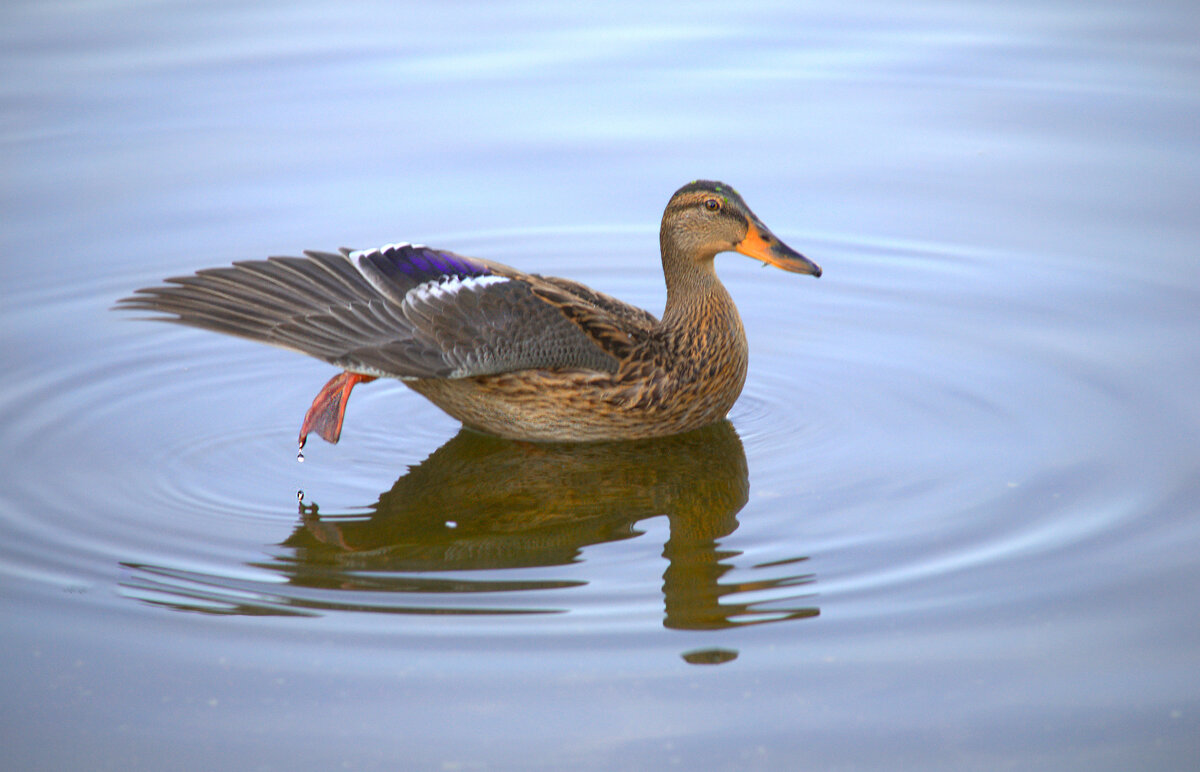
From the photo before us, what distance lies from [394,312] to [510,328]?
21.4 inches

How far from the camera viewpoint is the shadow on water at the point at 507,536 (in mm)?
5293

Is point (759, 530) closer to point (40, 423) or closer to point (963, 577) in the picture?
point (963, 577)

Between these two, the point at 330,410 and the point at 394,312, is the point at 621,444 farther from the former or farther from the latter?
the point at 330,410

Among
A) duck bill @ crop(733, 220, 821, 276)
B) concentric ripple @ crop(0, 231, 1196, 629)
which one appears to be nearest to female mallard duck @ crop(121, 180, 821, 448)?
duck bill @ crop(733, 220, 821, 276)

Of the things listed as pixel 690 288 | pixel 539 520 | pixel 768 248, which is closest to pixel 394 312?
pixel 539 520

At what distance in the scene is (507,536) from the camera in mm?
5961

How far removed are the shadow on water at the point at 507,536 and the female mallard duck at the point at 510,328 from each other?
0.22 m

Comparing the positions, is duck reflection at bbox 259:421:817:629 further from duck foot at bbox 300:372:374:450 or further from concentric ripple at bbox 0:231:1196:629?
duck foot at bbox 300:372:374:450

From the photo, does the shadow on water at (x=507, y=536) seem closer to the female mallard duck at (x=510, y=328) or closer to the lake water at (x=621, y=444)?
the lake water at (x=621, y=444)

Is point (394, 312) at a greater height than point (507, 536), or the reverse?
point (394, 312)

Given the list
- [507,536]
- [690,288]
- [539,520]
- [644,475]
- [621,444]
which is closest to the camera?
[507,536]

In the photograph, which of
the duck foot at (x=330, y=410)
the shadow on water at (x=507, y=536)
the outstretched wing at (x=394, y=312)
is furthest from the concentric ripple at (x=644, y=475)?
the outstretched wing at (x=394, y=312)

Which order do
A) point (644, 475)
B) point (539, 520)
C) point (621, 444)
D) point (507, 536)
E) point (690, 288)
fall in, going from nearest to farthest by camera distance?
point (507, 536) → point (539, 520) → point (644, 475) → point (621, 444) → point (690, 288)

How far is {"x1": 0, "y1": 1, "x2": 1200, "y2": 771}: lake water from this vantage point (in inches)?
185
